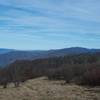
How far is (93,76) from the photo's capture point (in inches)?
1391

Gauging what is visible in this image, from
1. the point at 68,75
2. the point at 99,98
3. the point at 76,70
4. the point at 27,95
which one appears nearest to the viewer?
the point at 99,98

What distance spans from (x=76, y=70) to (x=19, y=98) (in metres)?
27.3

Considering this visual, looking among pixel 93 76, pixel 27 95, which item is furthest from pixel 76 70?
pixel 27 95

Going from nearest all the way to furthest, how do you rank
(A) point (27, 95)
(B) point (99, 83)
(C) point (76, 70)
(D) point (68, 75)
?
1. (A) point (27, 95)
2. (B) point (99, 83)
3. (D) point (68, 75)
4. (C) point (76, 70)

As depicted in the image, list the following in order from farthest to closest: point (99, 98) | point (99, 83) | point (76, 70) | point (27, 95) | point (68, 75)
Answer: point (76, 70) < point (68, 75) < point (99, 83) < point (27, 95) < point (99, 98)

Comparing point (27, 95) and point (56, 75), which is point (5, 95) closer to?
point (27, 95)

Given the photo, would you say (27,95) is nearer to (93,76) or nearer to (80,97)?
(80,97)

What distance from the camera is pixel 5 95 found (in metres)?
25.4

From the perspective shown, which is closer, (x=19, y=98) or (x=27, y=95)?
(x=19, y=98)

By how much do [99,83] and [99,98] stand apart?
37.2ft

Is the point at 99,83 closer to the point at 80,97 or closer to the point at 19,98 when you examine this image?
the point at 80,97

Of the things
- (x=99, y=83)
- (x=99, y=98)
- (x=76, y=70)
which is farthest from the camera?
(x=76, y=70)

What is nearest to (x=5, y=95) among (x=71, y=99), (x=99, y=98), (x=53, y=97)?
(x=53, y=97)

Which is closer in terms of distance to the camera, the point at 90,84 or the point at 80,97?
the point at 80,97
